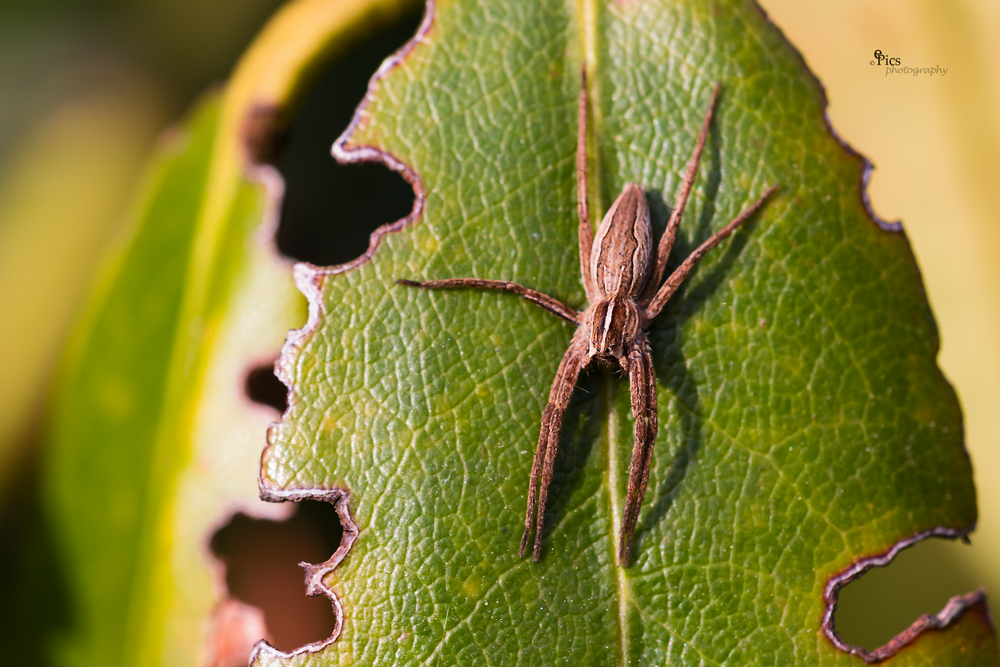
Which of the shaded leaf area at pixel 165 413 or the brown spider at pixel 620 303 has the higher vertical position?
the shaded leaf area at pixel 165 413

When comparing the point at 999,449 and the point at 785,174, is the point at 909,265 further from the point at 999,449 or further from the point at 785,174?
the point at 999,449

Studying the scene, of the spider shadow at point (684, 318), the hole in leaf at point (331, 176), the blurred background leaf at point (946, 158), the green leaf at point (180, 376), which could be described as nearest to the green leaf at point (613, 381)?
the spider shadow at point (684, 318)

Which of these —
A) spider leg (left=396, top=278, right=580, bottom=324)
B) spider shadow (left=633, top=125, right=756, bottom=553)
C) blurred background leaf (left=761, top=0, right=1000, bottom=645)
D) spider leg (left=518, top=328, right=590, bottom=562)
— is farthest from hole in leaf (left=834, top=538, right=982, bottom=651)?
spider leg (left=396, top=278, right=580, bottom=324)

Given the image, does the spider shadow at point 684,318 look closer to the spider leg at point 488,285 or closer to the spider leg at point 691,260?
the spider leg at point 691,260

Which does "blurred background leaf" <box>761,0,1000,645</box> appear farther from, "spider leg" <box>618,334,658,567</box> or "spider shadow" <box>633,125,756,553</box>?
"spider leg" <box>618,334,658,567</box>

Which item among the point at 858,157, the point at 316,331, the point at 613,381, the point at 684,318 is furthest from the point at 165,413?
the point at 858,157

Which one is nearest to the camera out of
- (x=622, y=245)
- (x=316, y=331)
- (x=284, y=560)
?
(x=316, y=331)

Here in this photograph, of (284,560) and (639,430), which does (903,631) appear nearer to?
(639,430)

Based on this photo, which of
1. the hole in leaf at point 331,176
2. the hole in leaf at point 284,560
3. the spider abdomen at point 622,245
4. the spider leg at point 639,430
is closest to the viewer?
the spider leg at point 639,430
